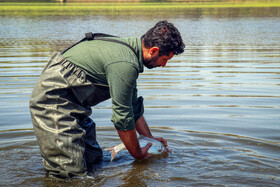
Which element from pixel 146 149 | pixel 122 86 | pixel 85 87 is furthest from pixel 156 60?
pixel 146 149

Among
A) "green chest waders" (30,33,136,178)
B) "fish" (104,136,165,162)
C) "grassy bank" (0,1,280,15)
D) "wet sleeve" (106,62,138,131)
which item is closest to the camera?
"wet sleeve" (106,62,138,131)

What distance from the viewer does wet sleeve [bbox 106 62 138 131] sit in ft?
12.8

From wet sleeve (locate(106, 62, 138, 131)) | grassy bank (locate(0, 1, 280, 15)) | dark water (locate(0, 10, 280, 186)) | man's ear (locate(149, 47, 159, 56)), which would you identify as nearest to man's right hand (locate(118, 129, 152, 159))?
wet sleeve (locate(106, 62, 138, 131))

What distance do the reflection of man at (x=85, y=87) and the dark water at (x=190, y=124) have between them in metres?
0.48

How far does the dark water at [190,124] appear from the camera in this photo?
487 cm

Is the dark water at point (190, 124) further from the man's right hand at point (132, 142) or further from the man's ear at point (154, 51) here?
the man's ear at point (154, 51)

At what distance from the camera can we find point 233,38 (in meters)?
20.3

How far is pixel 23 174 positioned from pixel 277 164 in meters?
3.14

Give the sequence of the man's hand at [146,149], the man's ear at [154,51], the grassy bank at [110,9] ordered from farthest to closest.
→ the grassy bank at [110,9] → the man's hand at [146,149] → the man's ear at [154,51]

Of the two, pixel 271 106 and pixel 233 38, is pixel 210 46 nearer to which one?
pixel 233 38

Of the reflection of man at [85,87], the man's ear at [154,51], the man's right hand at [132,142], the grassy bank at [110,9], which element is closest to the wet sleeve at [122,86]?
the reflection of man at [85,87]

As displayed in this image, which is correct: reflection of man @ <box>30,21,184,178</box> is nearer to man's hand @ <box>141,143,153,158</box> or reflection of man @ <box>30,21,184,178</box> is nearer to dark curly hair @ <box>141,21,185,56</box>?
dark curly hair @ <box>141,21,185,56</box>

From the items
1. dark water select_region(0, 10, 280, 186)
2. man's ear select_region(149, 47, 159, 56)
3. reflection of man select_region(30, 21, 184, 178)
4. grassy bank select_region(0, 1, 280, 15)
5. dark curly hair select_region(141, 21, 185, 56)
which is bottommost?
grassy bank select_region(0, 1, 280, 15)

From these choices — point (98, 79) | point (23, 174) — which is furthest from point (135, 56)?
point (23, 174)
